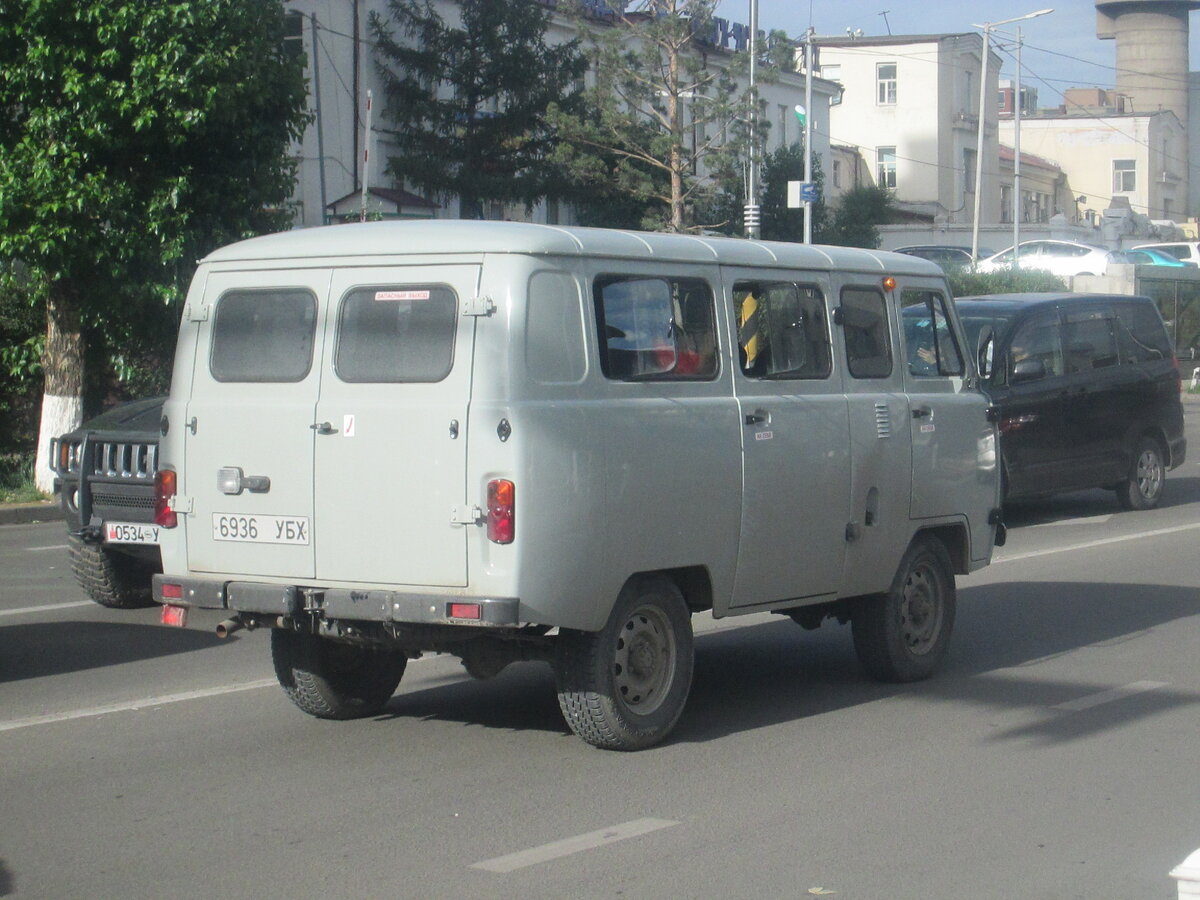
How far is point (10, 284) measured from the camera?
18.0 metres

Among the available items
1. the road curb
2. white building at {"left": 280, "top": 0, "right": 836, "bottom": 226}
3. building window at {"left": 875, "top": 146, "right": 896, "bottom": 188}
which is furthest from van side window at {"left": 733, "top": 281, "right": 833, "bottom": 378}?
building window at {"left": 875, "top": 146, "right": 896, "bottom": 188}

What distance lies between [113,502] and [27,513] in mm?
6919

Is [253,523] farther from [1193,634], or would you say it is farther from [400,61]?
[400,61]

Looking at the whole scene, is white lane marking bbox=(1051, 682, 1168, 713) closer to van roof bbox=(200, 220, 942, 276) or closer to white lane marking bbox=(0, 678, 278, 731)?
van roof bbox=(200, 220, 942, 276)

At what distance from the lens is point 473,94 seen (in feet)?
128

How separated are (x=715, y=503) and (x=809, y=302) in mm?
1296

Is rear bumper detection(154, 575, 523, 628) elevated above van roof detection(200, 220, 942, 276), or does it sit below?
below

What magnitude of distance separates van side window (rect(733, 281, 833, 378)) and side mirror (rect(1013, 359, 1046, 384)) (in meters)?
7.53

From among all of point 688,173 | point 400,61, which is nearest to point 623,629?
point 400,61

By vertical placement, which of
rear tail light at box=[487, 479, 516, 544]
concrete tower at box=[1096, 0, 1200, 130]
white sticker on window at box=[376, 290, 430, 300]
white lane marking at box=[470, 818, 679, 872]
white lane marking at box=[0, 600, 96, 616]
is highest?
concrete tower at box=[1096, 0, 1200, 130]

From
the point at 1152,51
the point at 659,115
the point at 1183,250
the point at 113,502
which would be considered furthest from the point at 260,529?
the point at 1152,51

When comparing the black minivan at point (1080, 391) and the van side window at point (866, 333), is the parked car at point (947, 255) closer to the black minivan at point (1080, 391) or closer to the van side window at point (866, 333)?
the black minivan at point (1080, 391)

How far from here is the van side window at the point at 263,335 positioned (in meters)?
6.75

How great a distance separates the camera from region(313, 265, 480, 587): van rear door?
247 inches
